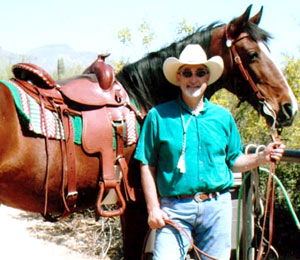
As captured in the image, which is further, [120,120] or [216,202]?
[120,120]

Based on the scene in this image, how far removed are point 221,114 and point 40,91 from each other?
3.53 ft

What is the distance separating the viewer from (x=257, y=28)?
2891 millimetres

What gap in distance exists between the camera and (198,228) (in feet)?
7.23

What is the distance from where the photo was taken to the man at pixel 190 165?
212cm

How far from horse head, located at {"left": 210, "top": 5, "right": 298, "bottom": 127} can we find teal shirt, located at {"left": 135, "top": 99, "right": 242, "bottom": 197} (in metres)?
0.71

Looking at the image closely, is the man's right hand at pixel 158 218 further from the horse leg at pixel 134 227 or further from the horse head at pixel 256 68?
the horse head at pixel 256 68

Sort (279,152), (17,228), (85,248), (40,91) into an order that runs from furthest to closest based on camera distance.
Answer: (17,228), (85,248), (40,91), (279,152)

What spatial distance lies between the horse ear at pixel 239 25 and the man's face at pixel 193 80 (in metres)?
0.75

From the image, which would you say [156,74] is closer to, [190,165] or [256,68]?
[256,68]

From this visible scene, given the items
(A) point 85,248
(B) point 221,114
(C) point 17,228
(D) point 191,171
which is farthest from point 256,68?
(C) point 17,228

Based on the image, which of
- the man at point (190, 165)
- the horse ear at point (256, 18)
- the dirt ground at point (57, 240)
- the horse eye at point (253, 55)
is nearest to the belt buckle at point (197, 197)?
the man at point (190, 165)

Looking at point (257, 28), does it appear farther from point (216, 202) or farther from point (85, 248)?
point (85, 248)

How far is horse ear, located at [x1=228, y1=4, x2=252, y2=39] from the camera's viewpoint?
9.34ft

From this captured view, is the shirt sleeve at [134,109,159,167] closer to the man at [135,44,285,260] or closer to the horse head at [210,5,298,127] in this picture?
the man at [135,44,285,260]
